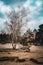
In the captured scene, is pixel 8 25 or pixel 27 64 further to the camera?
pixel 8 25

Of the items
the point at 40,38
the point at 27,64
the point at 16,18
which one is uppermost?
the point at 16,18

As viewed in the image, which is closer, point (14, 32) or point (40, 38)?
point (14, 32)

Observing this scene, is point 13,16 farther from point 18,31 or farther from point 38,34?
point 38,34

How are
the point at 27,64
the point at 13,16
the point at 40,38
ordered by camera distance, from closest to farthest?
1. the point at 27,64
2. the point at 13,16
3. the point at 40,38

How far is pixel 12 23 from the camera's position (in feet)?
103

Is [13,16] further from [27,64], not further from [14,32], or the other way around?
[27,64]

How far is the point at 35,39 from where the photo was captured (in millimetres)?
50000

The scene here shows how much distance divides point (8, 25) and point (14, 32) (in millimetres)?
1699

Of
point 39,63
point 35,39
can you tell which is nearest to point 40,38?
point 35,39

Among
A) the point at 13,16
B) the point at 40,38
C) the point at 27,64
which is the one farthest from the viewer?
the point at 40,38

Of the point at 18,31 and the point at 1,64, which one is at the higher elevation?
the point at 18,31

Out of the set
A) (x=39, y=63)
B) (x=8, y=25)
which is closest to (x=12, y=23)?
(x=8, y=25)

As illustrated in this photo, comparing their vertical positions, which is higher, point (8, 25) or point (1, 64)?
point (8, 25)

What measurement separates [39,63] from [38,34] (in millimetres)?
37441
